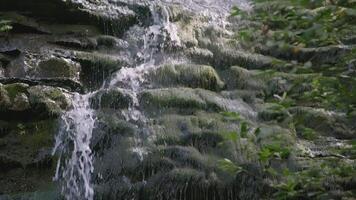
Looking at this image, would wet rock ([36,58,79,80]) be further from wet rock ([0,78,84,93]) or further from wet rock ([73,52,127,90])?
wet rock ([73,52,127,90])

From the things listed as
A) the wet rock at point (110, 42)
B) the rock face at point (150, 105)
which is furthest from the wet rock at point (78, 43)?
the wet rock at point (110, 42)

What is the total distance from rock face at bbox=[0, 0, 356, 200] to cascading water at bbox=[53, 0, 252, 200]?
33 millimetres

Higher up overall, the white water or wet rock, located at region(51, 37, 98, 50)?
wet rock, located at region(51, 37, 98, 50)

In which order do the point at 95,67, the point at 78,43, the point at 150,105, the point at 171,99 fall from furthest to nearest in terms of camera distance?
the point at 78,43 → the point at 95,67 → the point at 171,99 → the point at 150,105

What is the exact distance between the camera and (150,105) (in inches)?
300

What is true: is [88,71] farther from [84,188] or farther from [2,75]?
[84,188]

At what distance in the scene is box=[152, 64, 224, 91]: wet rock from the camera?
848cm

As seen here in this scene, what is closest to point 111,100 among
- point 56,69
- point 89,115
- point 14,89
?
point 89,115

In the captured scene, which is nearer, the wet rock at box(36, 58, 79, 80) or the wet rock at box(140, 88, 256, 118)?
the wet rock at box(140, 88, 256, 118)

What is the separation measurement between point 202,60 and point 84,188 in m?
3.90

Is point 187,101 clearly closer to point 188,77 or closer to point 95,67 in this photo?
point 188,77

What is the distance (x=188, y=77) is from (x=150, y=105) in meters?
1.20

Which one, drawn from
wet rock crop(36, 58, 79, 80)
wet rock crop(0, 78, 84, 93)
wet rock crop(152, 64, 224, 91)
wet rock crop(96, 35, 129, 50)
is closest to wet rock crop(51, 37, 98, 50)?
wet rock crop(96, 35, 129, 50)

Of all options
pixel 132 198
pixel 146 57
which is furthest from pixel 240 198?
pixel 146 57
